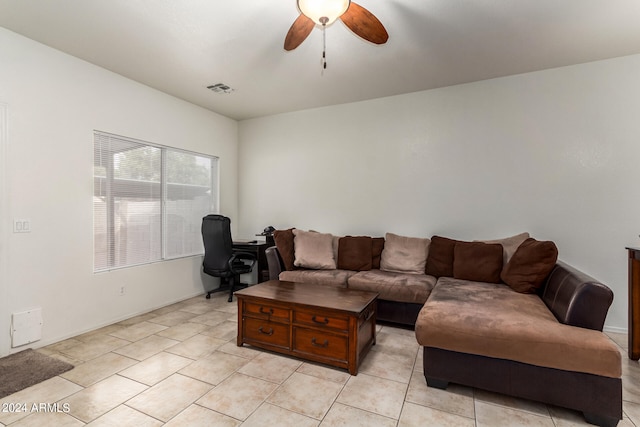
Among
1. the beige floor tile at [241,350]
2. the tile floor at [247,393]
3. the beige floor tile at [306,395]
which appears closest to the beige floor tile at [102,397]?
the tile floor at [247,393]

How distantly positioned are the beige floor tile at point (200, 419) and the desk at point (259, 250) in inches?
103

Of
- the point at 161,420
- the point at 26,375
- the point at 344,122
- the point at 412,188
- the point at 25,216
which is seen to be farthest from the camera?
the point at 344,122

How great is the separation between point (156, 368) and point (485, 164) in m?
4.02

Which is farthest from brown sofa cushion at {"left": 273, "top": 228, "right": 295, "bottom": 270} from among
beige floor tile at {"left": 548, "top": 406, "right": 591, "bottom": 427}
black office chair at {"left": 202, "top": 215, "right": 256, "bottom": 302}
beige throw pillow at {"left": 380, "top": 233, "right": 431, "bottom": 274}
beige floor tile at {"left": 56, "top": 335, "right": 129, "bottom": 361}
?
beige floor tile at {"left": 548, "top": 406, "right": 591, "bottom": 427}

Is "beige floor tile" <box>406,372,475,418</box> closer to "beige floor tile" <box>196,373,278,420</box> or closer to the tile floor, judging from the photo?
the tile floor

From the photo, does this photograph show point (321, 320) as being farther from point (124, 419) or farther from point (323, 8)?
point (323, 8)

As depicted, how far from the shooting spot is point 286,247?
4.07m

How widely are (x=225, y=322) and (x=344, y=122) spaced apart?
10.3 ft

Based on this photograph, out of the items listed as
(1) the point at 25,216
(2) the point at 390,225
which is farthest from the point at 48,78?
(2) the point at 390,225

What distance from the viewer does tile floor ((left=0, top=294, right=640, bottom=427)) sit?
1857 millimetres

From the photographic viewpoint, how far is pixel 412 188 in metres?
4.09

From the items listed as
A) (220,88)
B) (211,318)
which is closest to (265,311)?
(211,318)

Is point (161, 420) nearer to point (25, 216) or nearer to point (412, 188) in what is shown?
point (25, 216)

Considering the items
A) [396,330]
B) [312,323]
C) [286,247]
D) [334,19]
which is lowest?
[396,330]
